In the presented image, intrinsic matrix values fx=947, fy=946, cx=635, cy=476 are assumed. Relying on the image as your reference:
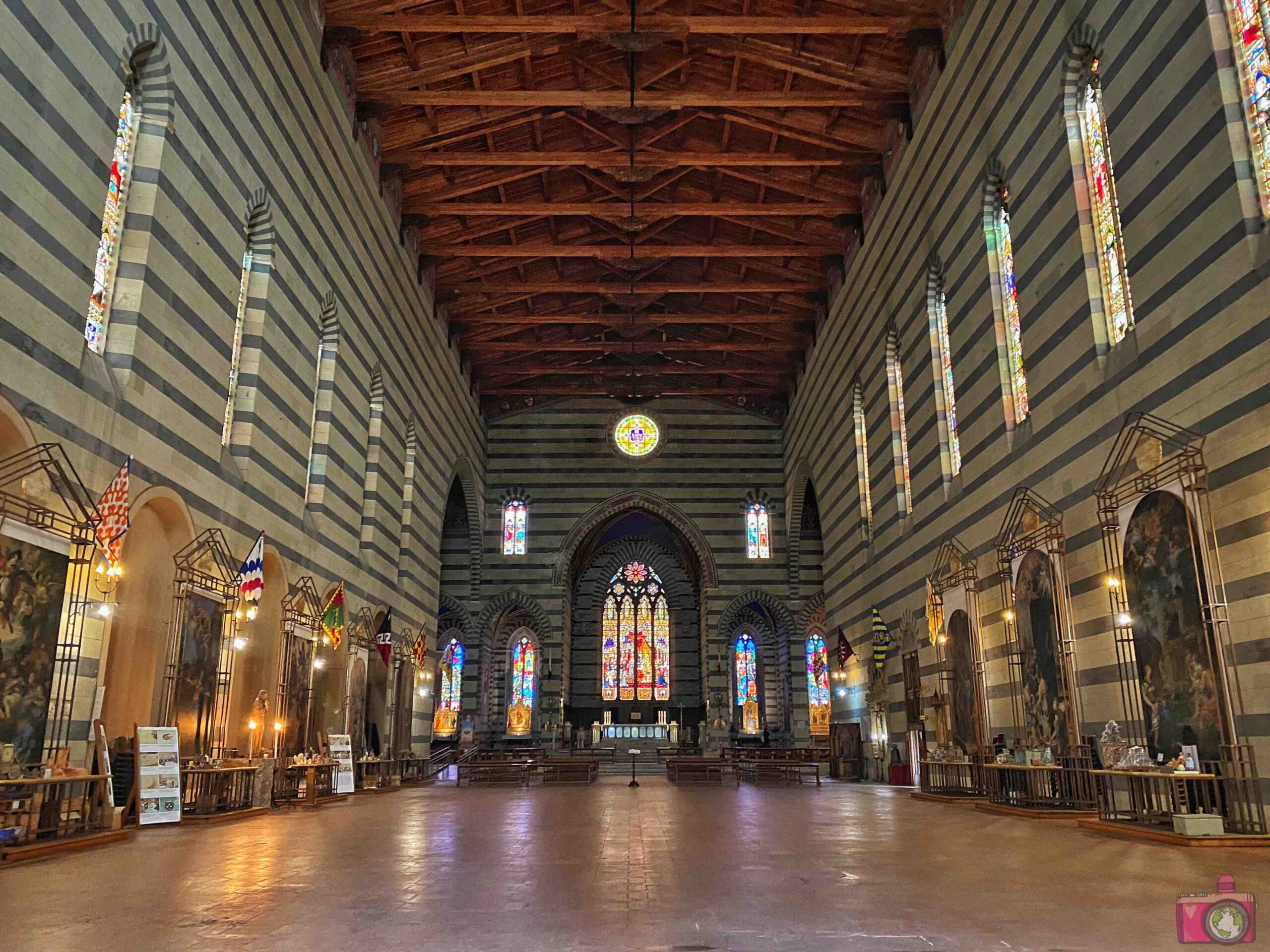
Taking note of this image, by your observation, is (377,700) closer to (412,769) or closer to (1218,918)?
(412,769)

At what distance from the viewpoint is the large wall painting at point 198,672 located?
11.5 m

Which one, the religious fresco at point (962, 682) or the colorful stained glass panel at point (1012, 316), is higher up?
the colorful stained glass panel at point (1012, 316)

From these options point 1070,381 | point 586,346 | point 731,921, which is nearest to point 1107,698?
point 1070,381

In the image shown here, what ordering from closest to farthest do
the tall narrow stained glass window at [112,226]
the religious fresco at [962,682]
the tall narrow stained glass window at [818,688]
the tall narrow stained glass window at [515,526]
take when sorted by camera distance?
1. the tall narrow stained glass window at [112,226]
2. the religious fresco at [962,682]
3. the tall narrow stained glass window at [515,526]
4. the tall narrow stained glass window at [818,688]

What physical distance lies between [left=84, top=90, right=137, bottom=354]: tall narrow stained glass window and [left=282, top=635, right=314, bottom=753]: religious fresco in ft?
19.2

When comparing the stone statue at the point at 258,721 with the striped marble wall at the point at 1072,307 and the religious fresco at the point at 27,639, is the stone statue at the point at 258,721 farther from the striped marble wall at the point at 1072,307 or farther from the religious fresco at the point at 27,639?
the striped marble wall at the point at 1072,307

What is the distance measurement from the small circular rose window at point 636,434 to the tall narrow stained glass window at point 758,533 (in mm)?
3866

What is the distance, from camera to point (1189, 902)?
442 cm

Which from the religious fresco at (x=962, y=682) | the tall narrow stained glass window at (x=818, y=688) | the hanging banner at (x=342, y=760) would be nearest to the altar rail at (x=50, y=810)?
the hanging banner at (x=342, y=760)

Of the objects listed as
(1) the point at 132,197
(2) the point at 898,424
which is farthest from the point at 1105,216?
(1) the point at 132,197

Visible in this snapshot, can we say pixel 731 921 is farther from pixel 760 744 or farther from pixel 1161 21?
pixel 760 744

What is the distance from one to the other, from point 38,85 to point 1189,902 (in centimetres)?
1071

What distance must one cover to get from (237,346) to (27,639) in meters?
6.41

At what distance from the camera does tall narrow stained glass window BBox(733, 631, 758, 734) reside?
114 feet
